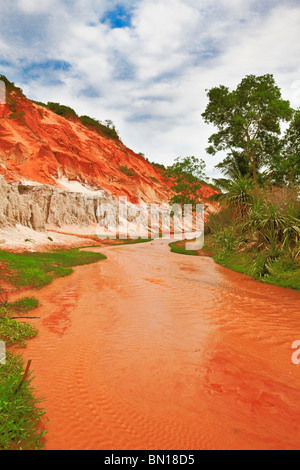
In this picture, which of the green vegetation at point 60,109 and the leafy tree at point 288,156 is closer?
the leafy tree at point 288,156

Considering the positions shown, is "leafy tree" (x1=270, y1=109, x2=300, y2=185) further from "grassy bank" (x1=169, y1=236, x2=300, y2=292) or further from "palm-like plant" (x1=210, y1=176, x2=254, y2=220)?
"grassy bank" (x1=169, y1=236, x2=300, y2=292)

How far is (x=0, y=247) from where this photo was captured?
44.1 ft

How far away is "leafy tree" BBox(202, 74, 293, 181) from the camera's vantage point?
19.0 metres

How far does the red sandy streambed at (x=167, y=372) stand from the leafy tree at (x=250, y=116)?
1570 centimetres

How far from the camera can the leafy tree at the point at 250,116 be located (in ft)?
62.2

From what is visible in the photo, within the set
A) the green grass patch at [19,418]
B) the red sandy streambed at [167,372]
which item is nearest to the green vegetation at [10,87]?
the red sandy streambed at [167,372]

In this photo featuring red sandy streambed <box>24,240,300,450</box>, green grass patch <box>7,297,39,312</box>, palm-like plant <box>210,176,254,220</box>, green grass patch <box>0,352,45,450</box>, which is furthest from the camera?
palm-like plant <box>210,176,254,220</box>

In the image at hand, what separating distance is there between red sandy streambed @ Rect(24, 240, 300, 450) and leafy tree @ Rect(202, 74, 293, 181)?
15702mm

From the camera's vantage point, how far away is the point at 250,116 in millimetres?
19453

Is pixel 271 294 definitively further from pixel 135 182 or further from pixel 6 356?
pixel 135 182

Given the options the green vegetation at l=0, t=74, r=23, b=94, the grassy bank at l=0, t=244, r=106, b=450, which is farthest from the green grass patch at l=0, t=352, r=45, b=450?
the green vegetation at l=0, t=74, r=23, b=94

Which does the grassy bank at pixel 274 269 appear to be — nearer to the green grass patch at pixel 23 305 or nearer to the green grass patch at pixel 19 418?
the green grass patch at pixel 23 305

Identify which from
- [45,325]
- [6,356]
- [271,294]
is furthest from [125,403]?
[271,294]

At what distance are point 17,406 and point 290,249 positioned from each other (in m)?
9.95
